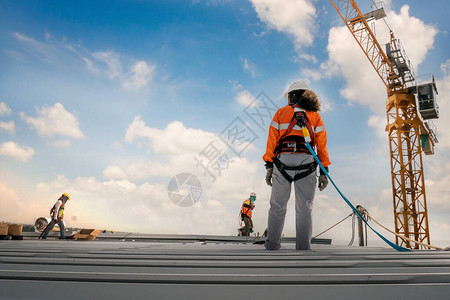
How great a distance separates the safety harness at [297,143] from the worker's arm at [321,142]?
10 cm

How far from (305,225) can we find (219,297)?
283 cm

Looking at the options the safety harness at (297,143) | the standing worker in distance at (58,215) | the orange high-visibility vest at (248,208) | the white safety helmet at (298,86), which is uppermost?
the white safety helmet at (298,86)

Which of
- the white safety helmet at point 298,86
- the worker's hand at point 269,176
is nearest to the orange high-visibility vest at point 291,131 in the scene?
the worker's hand at point 269,176

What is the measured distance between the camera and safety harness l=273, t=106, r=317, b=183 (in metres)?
3.81

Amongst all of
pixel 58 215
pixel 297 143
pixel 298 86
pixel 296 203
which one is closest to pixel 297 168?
pixel 297 143

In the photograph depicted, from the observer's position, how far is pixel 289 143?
388cm

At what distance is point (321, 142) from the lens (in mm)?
4016

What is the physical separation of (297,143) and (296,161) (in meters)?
0.23

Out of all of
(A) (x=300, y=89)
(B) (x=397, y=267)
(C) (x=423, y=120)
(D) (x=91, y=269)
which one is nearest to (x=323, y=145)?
(A) (x=300, y=89)

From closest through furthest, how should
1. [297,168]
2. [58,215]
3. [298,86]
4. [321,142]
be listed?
[297,168]
[321,142]
[298,86]
[58,215]

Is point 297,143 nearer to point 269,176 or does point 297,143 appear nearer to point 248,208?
point 269,176

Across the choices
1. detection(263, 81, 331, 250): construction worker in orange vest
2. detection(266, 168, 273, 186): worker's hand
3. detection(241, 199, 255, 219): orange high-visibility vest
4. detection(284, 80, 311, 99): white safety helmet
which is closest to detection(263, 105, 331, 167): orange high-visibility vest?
detection(263, 81, 331, 250): construction worker in orange vest

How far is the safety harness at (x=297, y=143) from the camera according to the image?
3807mm

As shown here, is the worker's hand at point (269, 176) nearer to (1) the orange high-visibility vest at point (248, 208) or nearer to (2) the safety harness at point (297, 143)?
(2) the safety harness at point (297, 143)
